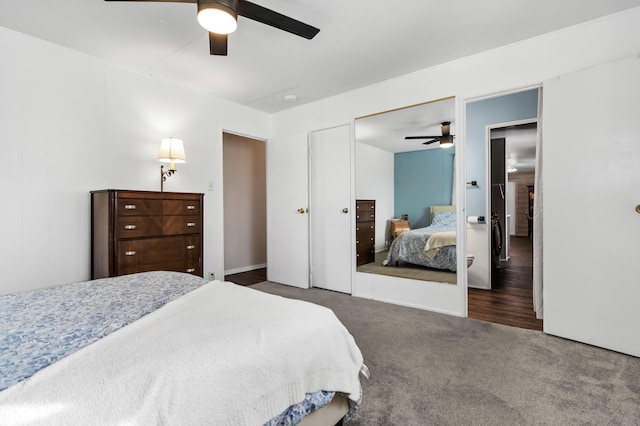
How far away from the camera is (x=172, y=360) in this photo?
33.9 inches

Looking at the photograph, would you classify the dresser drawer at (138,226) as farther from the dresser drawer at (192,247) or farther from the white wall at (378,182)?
the white wall at (378,182)

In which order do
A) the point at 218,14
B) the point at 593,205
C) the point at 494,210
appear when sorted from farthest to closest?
the point at 494,210 < the point at 593,205 < the point at 218,14

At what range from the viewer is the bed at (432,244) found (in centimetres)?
320

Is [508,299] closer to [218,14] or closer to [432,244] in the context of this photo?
[432,244]

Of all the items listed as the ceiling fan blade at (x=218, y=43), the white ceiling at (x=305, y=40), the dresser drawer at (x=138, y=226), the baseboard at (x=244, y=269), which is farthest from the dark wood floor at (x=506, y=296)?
the ceiling fan blade at (x=218, y=43)

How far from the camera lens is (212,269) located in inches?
153

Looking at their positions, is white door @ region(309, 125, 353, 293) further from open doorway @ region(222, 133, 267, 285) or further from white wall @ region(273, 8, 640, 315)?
open doorway @ region(222, 133, 267, 285)

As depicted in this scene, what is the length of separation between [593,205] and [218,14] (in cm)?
294

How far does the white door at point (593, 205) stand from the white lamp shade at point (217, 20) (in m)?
2.56

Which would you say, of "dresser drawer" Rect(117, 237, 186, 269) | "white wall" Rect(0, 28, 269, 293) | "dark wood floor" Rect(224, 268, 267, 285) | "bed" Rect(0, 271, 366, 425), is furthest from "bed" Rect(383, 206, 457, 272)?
"white wall" Rect(0, 28, 269, 293)

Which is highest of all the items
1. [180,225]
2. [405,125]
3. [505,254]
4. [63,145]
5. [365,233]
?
[405,125]

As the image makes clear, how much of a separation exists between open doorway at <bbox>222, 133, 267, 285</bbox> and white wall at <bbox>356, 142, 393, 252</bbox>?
2108 mm

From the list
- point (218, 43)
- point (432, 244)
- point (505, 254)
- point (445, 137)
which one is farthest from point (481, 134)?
point (218, 43)

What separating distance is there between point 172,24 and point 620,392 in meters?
3.90
